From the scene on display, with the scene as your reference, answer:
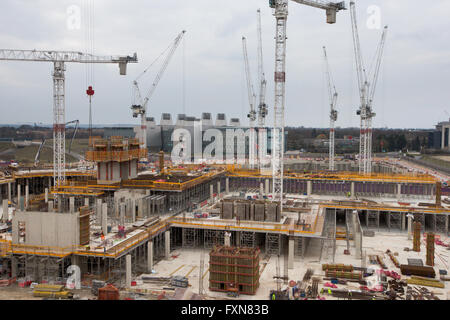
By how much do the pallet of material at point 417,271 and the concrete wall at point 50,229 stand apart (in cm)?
1787

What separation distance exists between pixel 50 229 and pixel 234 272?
986 centimetres

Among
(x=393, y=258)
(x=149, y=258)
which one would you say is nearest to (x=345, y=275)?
(x=393, y=258)

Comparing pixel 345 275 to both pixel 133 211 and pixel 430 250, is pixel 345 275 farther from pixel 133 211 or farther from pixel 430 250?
pixel 133 211

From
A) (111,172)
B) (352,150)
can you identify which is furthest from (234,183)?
(352,150)

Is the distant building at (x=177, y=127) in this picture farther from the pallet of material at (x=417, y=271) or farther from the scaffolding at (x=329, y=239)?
the pallet of material at (x=417, y=271)

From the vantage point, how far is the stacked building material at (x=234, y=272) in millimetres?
20500

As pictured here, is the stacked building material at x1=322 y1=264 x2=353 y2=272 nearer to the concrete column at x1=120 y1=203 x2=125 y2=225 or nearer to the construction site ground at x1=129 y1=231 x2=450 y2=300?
the construction site ground at x1=129 y1=231 x2=450 y2=300

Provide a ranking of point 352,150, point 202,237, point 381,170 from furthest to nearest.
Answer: point 352,150
point 381,170
point 202,237

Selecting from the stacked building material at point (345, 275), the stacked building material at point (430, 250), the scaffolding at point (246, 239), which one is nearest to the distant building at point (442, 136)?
the stacked building material at point (430, 250)

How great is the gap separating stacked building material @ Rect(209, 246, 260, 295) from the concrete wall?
293 inches

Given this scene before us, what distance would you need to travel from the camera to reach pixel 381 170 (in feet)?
239

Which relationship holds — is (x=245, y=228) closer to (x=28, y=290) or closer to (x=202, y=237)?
(x=202, y=237)
